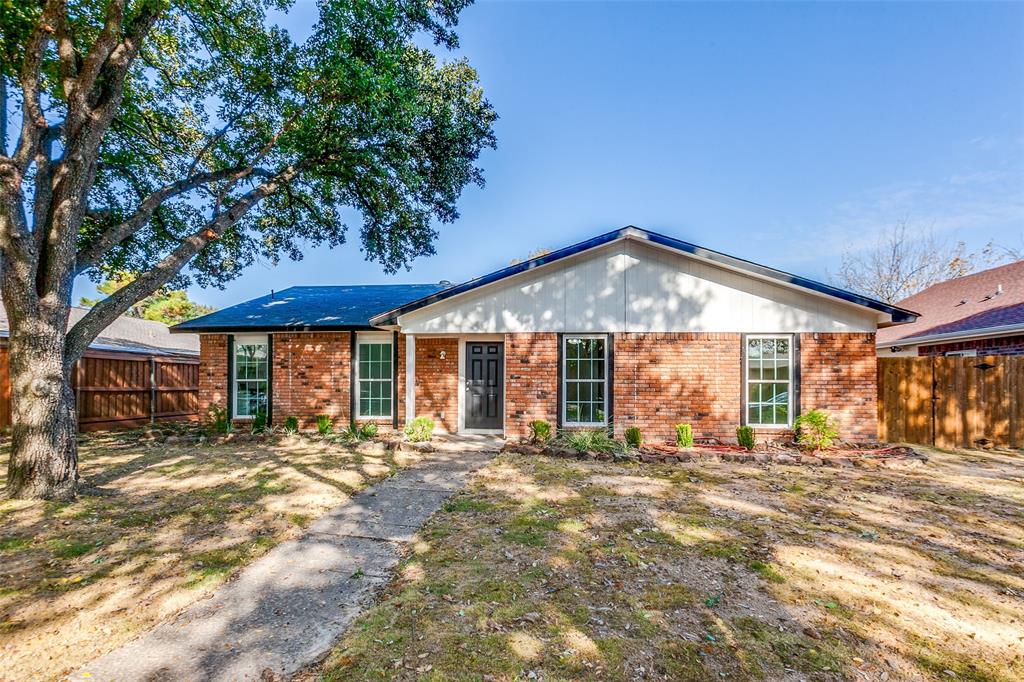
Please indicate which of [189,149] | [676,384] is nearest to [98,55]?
[189,149]

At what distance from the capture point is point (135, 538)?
4555 millimetres

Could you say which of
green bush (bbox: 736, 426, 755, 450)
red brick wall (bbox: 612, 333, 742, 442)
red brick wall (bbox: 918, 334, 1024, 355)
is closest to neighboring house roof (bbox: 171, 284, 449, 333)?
red brick wall (bbox: 612, 333, 742, 442)

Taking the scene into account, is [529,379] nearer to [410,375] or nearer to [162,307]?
[410,375]

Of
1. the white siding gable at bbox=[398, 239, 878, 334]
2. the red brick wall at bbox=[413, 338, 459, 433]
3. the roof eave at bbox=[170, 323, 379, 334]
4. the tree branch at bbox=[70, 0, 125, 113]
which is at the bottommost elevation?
the red brick wall at bbox=[413, 338, 459, 433]

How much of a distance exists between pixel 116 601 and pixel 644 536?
460cm

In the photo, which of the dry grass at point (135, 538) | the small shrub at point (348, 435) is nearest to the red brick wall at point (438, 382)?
the small shrub at point (348, 435)

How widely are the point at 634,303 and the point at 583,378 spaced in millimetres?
1965

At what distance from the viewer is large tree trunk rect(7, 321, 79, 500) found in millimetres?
5586

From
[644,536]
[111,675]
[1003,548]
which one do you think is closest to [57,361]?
[111,675]

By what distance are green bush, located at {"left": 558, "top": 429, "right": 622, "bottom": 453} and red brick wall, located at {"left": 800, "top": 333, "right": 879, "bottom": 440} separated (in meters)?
4.23

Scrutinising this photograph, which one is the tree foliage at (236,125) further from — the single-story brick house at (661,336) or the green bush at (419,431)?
the green bush at (419,431)

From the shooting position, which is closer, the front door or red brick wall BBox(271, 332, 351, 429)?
the front door

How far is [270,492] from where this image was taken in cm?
620

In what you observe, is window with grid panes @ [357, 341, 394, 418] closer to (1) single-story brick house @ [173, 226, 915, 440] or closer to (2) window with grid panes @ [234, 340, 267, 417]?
(1) single-story brick house @ [173, 226, 915, 440]
